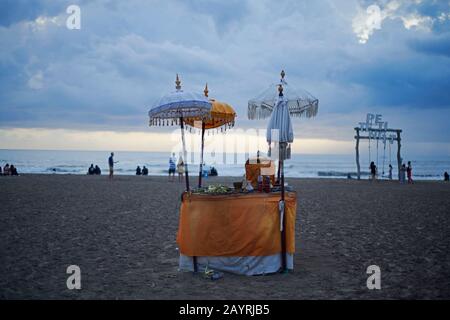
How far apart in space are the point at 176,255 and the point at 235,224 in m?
2.16

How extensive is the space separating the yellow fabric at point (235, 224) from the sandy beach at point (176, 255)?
0.46 m

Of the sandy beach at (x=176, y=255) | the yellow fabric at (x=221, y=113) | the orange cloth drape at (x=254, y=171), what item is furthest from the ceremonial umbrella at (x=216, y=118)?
the sandy beach at (x=176, y=255)

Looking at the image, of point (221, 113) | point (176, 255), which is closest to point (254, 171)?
point (221, 113)

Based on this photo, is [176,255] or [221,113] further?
Answer: [176,255]

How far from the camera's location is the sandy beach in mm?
6137

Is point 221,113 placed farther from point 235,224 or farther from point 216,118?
point 235,224

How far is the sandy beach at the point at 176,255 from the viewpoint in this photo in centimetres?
614

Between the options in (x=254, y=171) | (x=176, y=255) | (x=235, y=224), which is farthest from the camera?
(x=176, y=255)

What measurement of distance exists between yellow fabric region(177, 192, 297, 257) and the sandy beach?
1.52 ft

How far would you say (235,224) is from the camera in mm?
6996

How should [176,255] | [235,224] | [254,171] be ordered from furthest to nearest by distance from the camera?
[176,255] < [254,171] < [235,224]

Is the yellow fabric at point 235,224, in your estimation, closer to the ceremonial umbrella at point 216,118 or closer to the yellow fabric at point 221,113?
the ceremonial umbrella at point 216,118

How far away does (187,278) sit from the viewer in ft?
22.6
